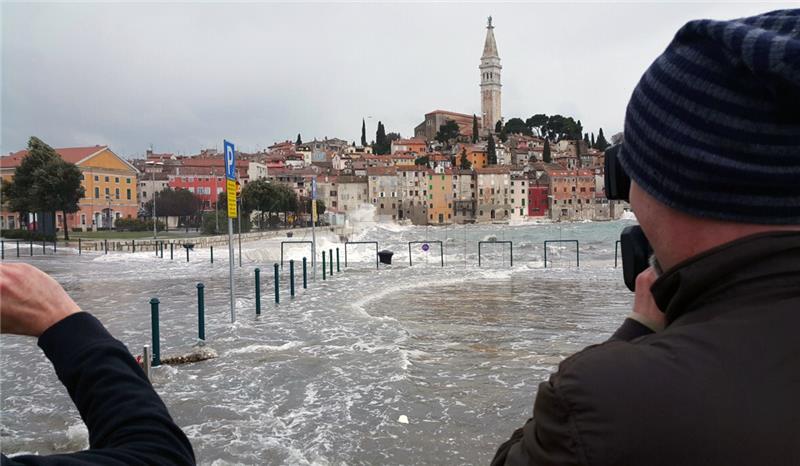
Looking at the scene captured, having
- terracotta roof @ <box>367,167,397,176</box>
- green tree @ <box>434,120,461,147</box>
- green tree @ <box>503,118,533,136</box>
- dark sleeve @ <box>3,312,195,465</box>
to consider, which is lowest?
dark sleeve @ <box>3,312,195,465</box>

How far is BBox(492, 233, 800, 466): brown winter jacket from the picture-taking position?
2.88 ft

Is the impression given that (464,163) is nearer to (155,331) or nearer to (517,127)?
(517,127)

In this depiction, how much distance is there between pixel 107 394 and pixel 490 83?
17322 centimetres

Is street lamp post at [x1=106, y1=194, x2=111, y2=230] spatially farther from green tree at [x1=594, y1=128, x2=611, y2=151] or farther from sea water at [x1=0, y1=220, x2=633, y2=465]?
green tree at [x1=594, y1=128, x2=611, y2=151]

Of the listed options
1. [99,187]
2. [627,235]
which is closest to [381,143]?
[99,187]

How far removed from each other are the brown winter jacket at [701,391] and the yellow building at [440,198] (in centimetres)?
12249

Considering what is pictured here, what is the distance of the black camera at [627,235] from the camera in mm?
1307

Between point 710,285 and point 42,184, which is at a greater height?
point 42,184

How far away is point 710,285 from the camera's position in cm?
98

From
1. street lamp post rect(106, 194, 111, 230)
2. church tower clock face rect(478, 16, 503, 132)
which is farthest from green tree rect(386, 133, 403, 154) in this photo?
street lamp post rect(106, 194, 111, 230)

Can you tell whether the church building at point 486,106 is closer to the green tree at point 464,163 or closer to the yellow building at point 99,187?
the green tree at point 464,163

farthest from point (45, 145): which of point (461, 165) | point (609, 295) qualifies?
point (461, 165)

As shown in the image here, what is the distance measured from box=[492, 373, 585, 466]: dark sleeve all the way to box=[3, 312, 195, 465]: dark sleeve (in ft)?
2.41

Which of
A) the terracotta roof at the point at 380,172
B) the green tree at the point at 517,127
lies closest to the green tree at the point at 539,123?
the green tree at the point at 517,127
